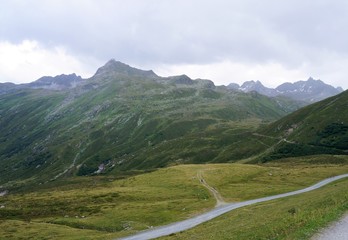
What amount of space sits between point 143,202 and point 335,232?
7872 centimetres

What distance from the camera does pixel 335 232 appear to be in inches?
1140

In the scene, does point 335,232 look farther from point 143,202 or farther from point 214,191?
A: point 214,191

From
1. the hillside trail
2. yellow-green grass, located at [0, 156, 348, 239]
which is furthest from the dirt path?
the hillside trail

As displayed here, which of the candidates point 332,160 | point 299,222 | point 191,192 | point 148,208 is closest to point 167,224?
point 148,208

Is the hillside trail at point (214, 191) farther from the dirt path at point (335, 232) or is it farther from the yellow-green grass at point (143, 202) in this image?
the dirt path at point (335, 232)

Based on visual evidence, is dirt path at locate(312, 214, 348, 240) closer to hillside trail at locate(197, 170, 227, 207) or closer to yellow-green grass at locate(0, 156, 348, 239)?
yellow-green grass at locate(0, 156, 348, 239)

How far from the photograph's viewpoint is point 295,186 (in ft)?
355

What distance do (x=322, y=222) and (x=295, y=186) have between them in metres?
81.1

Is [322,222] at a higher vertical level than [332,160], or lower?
higher

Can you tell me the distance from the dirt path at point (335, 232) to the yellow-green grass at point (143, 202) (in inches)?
1340

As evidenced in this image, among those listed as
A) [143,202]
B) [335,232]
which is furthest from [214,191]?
[335,232]

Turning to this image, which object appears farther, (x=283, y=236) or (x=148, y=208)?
(x=148, y=208)

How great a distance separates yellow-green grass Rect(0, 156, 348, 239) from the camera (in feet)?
264

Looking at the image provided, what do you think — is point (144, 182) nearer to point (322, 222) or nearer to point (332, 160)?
point (332, 160)
